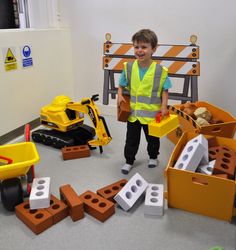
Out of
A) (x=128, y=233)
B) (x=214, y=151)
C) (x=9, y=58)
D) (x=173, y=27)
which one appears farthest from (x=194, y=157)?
(x=9, y=58)

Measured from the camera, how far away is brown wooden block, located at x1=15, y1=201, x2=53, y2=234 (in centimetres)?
166

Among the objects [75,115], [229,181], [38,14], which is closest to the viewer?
[229,181]

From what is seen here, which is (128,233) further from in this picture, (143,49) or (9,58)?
(9,58)

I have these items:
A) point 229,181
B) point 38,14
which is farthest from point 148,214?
point 38,14

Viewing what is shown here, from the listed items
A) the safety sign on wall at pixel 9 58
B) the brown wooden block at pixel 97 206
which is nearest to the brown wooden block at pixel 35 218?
the brown wooden block at pixel 97 206

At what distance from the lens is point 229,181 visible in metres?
1.63

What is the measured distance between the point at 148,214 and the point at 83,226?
408mm

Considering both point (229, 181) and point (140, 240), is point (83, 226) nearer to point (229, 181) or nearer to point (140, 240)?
point (140, 240)

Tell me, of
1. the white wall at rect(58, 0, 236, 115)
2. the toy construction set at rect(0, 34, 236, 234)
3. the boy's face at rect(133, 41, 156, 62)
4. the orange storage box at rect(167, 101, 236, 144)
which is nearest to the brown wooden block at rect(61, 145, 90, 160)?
the toy construction set at rect(0, 34, 236, 234)

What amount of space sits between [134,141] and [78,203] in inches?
30.3

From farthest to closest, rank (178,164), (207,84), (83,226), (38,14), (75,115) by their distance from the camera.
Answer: (38,14)
(207,84)
(75,115)
(178,164)
(83,226)

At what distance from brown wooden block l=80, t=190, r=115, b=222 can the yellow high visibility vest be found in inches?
25.8

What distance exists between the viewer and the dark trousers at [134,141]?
7.52ft

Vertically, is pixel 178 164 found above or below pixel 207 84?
below
